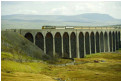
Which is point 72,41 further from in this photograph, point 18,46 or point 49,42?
point 18,46

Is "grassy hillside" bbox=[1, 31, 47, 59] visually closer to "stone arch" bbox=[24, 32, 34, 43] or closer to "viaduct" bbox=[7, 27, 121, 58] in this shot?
"viaduct" bbox=[7, 27, 121, 58]

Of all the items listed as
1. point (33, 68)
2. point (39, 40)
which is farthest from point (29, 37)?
point (33, 68)

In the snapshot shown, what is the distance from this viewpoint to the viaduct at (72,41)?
3337 inches

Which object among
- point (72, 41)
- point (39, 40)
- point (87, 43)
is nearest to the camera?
point (39, 40)

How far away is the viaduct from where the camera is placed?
8475cm

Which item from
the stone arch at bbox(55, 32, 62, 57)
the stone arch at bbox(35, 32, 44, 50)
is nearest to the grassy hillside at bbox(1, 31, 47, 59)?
the stone arch at bbox(35, 32, 44, 50)

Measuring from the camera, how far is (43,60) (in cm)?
7756

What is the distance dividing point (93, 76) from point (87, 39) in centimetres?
5879

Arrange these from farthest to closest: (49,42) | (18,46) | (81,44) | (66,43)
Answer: (81,44) < (66,43) < (49,42) < (18,46)

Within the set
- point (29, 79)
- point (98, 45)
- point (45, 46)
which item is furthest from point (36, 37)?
point (98, 45)

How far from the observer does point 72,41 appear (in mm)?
Result: 106125

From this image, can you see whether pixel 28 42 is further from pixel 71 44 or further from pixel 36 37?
pixel 71 44

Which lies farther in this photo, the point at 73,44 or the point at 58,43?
the point at 73,44

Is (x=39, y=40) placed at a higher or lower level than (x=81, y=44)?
higher
